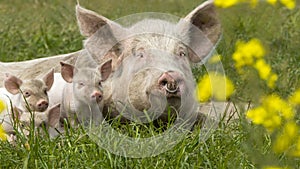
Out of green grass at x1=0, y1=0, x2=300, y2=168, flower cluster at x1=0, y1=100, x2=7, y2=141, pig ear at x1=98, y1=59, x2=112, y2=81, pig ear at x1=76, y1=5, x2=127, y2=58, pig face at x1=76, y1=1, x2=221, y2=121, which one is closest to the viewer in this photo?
green grass at x1=0, y1=0, x2=300, y2=168

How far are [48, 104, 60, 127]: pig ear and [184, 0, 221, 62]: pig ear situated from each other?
3.88ft

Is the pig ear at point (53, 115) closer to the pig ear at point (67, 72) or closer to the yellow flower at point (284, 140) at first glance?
the pig ear at point (67, 72)

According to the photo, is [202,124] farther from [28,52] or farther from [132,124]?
[28,52]

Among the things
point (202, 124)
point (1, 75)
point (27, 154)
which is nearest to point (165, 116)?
point (202, 124)

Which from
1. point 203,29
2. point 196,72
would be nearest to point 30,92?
point 203,29

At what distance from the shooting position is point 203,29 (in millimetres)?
6711

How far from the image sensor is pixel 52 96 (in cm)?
645

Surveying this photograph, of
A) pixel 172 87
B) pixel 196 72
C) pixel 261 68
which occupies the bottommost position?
pixel 196 72

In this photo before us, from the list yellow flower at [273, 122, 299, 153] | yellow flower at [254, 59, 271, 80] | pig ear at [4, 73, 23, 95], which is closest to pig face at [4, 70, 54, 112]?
pig ear at [4, 73, 23, 95]

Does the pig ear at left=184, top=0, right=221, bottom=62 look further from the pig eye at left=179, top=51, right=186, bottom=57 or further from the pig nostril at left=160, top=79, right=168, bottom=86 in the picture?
the pig nostril at left=160, top=79, right=168, bottom=86

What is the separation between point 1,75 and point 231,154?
310 cm

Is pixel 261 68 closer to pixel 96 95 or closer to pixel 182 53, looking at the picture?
pixel 96 95

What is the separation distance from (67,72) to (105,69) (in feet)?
0.82

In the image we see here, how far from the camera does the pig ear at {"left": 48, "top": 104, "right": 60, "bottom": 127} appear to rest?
580 cm
